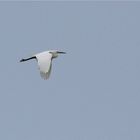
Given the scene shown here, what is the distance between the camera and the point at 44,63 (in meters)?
184

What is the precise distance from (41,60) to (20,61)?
4.88 meters

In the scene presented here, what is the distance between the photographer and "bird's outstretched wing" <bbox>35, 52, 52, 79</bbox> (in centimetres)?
18288

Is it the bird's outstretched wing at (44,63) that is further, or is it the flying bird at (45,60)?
the flying bird at (45,60)

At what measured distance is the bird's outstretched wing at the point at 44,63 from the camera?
18288 cm

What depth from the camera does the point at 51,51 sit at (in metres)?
186

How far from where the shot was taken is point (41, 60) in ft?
604

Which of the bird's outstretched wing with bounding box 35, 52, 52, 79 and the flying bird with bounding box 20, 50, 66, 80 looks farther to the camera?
the flying bird with bounding box 20, 50, 66, 80

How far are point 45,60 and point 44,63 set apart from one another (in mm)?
525

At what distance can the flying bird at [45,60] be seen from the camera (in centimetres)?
18300

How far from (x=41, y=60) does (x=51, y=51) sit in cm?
200

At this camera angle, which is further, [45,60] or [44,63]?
[45,60]

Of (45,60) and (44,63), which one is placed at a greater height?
(45,60)

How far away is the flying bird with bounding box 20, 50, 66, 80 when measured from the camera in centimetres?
18300

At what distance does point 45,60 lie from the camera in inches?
7244
